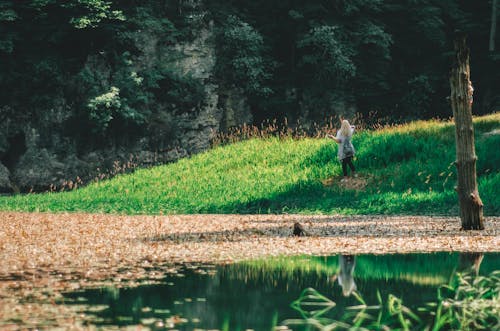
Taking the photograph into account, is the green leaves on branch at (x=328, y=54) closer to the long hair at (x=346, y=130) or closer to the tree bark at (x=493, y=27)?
the tree bark at (x=493, y=27)

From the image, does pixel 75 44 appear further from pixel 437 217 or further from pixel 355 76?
pixel 437 217

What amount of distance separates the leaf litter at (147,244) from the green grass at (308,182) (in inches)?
64.6

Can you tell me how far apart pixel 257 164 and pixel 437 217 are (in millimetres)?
8333

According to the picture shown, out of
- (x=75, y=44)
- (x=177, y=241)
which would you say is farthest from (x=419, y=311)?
(x=75, y=44)

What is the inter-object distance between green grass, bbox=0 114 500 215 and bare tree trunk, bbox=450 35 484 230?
3.99 meters

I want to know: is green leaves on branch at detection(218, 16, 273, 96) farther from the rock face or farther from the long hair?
the long hair

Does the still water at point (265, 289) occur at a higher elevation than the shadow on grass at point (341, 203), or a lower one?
lower

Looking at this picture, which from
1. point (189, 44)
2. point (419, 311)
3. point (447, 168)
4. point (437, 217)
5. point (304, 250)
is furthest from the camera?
point (189, 44)

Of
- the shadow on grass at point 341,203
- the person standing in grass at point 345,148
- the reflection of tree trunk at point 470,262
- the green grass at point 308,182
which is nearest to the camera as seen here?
the reflection of tree trunk at point 470,262

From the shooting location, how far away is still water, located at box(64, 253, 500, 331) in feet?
21.3

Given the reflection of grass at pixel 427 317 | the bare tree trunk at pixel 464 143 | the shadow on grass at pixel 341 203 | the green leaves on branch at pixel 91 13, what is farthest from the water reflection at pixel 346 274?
the green leaves on branch at pixel 91 13

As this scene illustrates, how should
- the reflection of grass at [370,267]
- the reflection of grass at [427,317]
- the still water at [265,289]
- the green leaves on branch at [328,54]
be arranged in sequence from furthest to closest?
the green leaves on branch at [328,54], the reflection of grass at [370,267], the still water at [265,289], the reflection of grass at [427,317]

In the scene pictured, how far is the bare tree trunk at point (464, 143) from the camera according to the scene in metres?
13.6

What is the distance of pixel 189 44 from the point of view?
3259 cm
